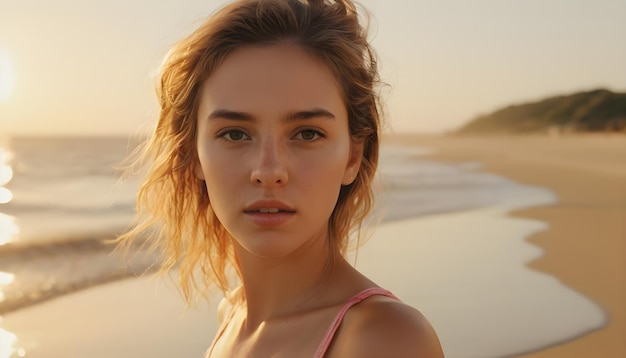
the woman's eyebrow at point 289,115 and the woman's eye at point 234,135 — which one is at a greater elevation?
the woman's eyebrow at point 289,115

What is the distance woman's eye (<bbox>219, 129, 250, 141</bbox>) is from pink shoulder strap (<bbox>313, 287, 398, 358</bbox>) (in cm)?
59

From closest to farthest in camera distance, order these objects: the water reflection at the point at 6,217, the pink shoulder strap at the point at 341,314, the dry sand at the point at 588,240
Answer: the pink shoulder strap at the point at 341,314
the dry sand at the point at 588,240
the water reflection at the point at 6,217

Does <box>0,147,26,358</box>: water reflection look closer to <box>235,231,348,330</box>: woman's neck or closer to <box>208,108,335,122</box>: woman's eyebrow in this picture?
<box>235,231,348,330</box>: woman's neck

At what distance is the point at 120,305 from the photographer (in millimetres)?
5980

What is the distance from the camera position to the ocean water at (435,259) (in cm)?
521

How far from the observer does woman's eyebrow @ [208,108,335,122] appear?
230 cm

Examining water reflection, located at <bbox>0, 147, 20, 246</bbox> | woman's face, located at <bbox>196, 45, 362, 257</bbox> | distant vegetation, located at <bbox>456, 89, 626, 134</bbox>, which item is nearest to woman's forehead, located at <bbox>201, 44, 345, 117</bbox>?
woman's face, located at <bbox>196, 45, 362, 257</bbox>

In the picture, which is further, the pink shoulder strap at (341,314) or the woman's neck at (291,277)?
the woman's neck at (291,277)

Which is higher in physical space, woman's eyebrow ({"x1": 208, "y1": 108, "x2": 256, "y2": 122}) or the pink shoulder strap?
woman's eyebrow ({"x1": 208, "y1": 108, "x2": 256, "y2": 122})

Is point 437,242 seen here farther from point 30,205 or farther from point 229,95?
point 30,205

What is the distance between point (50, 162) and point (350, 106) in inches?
1132

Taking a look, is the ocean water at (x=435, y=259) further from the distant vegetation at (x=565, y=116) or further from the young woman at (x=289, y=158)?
the distant vegetation at (x=565, y=116)

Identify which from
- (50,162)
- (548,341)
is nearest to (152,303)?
(548,341)

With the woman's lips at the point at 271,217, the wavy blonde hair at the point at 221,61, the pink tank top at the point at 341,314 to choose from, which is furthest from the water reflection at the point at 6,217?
the pink tank top at the point at 341,314
